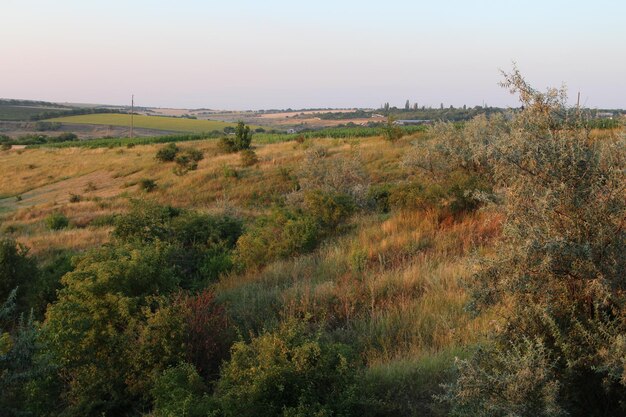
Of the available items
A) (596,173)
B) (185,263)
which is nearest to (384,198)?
(185,263)

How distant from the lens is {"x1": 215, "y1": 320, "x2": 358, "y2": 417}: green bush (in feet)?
11.9

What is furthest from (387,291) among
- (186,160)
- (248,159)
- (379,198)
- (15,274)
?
(186,160)

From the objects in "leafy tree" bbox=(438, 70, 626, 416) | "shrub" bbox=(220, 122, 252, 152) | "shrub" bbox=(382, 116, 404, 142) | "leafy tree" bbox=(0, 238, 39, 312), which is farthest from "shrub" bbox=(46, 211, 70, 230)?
"leafy tree" bbox=(438, 70, 626, 416)

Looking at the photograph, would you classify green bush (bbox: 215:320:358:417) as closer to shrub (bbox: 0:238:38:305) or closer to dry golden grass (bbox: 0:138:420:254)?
shrub (bbox: 0:238:38:305)

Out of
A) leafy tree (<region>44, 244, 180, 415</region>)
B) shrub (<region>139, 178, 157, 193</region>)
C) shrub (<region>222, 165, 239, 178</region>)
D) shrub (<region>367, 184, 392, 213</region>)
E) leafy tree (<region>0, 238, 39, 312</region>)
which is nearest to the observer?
leafy tree (<region>44, 244, 180, 415</region>)

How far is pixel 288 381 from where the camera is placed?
382 centimetres

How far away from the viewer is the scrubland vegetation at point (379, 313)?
3529mm

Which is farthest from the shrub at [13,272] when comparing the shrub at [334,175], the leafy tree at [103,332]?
the shrub at [334,175]

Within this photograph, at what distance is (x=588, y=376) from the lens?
11.5 ft

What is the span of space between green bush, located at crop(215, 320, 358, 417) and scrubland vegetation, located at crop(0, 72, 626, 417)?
2cm

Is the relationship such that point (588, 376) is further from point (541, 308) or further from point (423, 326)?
point (423, 326)

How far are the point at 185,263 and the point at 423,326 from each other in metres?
5.86

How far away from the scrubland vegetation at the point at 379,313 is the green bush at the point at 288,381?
0.02 m

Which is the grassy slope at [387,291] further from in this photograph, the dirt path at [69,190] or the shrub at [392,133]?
the dirt path at [69,190]
